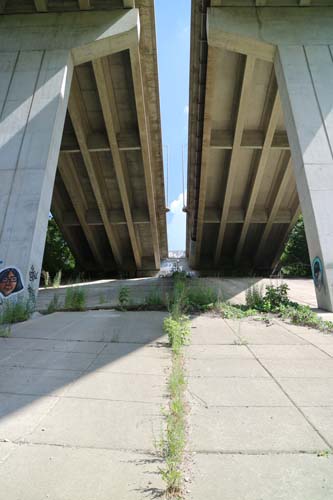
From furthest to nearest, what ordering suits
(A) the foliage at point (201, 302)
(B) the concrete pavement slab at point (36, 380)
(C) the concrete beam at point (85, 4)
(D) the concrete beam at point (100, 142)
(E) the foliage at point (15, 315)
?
1. (D) the concrete beam at point (100, 142)
2. (C) the concrete beam at point (85, 4)
3. (A) the foliage at point (201, 302)
4. (E) the foliage at point (15, 315)
5. (B) the concrete pavement slab at point (36, 380)

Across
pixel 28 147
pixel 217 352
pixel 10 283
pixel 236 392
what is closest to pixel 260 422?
pixel 236 392

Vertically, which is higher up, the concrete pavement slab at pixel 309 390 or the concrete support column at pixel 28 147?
the concrete support column at pixel 28 147

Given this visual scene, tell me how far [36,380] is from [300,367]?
104 inches

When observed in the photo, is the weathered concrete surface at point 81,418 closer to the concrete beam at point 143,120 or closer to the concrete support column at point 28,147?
the concrete support column at point 28,147

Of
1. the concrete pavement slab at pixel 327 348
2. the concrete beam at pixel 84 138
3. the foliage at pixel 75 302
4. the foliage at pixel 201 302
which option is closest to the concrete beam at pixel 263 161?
the concrete beam at pixel 84 138

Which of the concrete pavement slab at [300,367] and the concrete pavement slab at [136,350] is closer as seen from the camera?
the concrete pavement slab at [300,367]

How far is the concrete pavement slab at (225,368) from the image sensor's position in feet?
9.28

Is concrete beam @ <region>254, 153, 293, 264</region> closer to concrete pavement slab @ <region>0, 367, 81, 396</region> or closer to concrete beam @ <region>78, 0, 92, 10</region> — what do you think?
concrete beam @ <region>78, 0, 92, 10</region>

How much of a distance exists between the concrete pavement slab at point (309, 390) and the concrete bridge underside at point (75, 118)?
6986mm

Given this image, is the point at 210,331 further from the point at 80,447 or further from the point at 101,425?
the point at 80,447

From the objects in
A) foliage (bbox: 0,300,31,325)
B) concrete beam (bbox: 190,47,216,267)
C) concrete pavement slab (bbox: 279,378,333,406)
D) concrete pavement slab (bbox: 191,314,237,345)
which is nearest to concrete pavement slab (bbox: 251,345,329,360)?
concrete pavement slab (bbox: 191,314,237,345)

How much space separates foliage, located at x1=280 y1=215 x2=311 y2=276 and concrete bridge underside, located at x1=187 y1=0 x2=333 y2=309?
2.23m

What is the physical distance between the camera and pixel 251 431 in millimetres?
1807

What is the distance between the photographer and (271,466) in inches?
57.6
